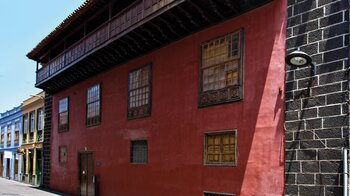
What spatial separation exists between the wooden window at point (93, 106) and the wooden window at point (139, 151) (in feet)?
10.7

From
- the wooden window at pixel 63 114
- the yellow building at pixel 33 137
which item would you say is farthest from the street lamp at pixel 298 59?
the yellow building at pixel 33 137

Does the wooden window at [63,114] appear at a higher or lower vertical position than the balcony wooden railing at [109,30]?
lower

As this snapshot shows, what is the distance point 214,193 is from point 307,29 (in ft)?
15.2

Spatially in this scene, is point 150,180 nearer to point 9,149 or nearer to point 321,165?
point 321,165

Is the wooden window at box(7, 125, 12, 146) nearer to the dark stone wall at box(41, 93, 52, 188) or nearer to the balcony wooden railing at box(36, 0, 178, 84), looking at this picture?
the dark stone wall at box(41, 93, 52, 188)

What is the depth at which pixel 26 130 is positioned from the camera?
36.2 metres

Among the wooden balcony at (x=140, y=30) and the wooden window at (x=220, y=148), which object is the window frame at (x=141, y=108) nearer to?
the wooden balcony at (x=140, y=30)

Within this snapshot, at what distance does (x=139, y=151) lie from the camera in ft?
52.1

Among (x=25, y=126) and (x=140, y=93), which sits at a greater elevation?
(x=140, y=93)

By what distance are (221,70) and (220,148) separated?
194 cm

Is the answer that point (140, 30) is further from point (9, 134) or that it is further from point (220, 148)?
point (9, 134)

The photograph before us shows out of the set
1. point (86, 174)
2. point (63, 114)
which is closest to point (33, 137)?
point (63, 114)

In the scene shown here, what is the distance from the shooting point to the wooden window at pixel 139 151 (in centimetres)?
1545

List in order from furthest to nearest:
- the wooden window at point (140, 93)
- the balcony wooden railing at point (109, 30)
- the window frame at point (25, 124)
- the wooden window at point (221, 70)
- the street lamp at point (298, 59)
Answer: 1. the window frame at point (25, 124)
2. the wooden window at point (140, 93)
3. the balcony wooden railing at point (109, 30)
4. the wooden window at point (221, 70)
5. the street lamp at point (298, 59)
